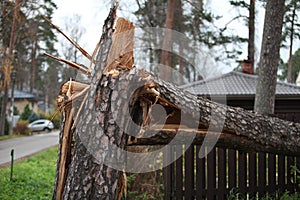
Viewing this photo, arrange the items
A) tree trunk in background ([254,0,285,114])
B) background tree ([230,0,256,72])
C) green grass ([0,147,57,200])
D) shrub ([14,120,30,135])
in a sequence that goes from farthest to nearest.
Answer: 1. shrub ([14,120,30,135])
2. background tree ([230,0,256,72])
3. green grass ([0,147,57,200])
4. tree trunk in background ([254,0,285,114])

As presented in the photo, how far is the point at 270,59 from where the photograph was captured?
397 cm

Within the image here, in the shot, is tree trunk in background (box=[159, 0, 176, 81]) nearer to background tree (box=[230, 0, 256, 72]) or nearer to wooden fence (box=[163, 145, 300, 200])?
background tree (box=[230, 0, 256, 72])

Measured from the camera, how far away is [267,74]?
13.0 ft

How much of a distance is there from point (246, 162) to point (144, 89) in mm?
2890

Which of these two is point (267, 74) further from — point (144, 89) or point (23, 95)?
point (23, 95)

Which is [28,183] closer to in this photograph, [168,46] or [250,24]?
[168,46]

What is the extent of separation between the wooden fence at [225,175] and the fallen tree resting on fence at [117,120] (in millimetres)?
1534

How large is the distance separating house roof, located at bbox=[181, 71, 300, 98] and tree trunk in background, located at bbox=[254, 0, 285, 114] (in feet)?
9.15

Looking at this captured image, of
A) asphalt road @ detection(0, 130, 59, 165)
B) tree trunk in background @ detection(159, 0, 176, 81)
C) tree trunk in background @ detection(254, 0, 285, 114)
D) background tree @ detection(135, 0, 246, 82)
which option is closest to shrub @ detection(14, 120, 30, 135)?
asphalt road @ detection(0, 130, 59, 165)

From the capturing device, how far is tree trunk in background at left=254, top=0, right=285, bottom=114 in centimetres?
396

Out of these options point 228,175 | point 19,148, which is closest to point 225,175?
point 228,175

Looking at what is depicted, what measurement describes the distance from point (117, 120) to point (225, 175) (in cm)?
277

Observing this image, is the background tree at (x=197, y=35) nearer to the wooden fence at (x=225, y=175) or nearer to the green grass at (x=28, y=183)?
the green grass at (x=28, y=183)

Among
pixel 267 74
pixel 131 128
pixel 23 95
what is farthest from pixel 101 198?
pixel 23 95
